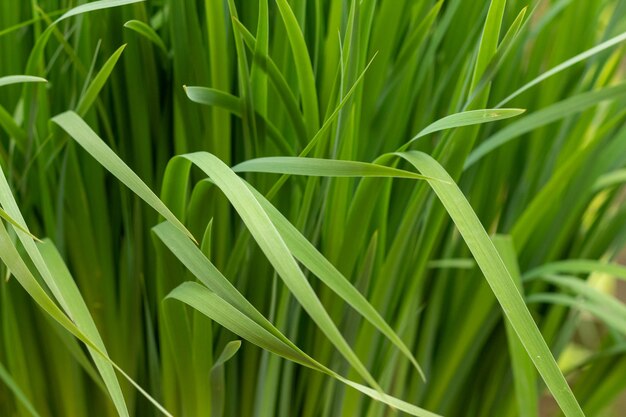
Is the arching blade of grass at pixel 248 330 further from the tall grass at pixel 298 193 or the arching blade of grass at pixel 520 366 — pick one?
the arching blade of grass at pixel 520 366

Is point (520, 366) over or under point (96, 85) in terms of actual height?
under

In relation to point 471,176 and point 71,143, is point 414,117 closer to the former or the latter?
point 471,176

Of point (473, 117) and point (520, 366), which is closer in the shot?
point (473, 117)

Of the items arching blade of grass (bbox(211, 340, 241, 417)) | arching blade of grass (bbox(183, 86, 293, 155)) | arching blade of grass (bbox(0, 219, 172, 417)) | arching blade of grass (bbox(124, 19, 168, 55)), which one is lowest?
arching blade of grass (bbox(211, 340, 241, 417))

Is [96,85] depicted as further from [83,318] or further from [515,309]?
[515,309]

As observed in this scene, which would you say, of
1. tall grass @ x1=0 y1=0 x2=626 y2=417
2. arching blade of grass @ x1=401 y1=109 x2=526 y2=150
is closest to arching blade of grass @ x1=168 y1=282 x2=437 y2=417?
tall grass @ x1=0 y1=0 x2=626 y2=417

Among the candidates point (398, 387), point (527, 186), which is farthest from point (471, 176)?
point (398, 387)

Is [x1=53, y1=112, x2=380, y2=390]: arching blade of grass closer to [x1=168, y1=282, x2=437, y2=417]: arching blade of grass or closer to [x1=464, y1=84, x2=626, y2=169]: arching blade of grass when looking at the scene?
[x1=168, y1=282, x2=437, y2=417]: arching blade of grass

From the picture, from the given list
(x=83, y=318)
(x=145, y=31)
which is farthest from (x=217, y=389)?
(x=145, y=31)

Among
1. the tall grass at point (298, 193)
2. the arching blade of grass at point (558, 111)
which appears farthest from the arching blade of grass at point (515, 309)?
the arching blade of grass at point (558, 111)
